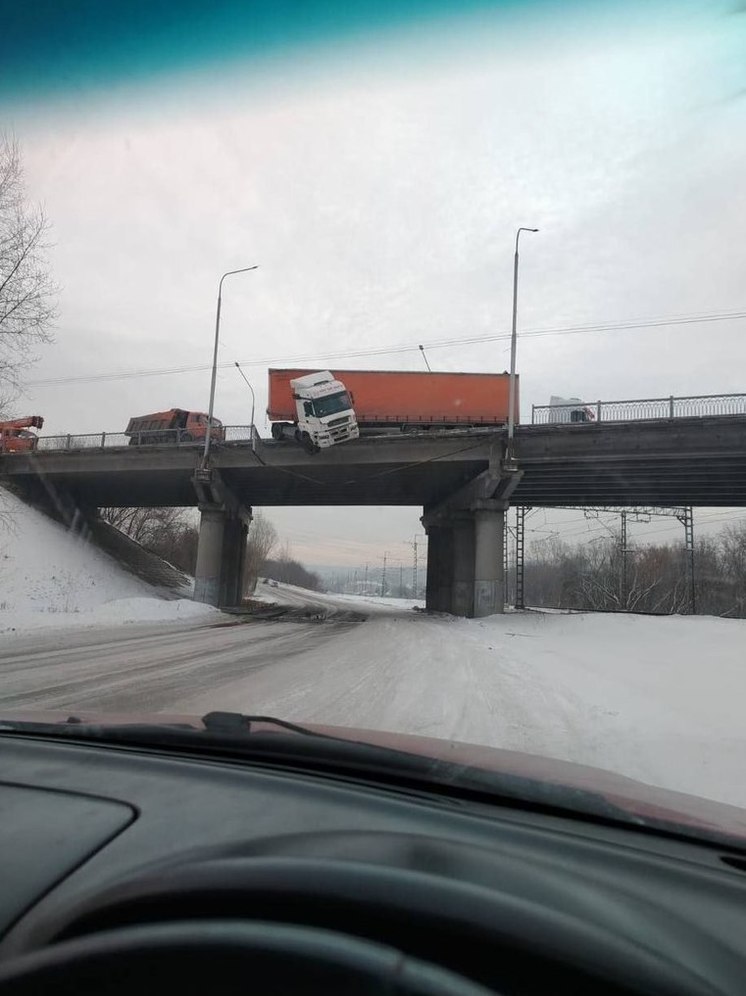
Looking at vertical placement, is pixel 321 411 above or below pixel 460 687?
above

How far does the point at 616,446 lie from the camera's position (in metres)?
24.6

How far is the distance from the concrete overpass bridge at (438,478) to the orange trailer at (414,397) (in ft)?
5.11

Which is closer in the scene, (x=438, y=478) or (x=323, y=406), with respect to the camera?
(x=323, y=406)

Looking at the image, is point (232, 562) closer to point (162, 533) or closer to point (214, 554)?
point (214, 554)

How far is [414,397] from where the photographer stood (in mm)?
29156

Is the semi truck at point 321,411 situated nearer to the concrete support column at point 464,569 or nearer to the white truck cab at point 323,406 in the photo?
the white truck cab at point 323,406

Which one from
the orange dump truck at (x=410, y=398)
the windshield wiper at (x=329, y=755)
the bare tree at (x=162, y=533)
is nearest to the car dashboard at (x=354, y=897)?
the windshield wiper at (x=329, y=755)

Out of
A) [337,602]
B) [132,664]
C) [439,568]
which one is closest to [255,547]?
[337,602]

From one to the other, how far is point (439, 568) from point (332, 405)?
45.8 feet

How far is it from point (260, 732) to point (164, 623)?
64.6 feet

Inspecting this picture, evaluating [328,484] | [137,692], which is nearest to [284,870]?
[137,692]

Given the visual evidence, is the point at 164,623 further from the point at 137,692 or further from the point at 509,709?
the point at 509,709

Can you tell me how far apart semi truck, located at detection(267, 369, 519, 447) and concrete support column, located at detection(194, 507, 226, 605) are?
19.1 feet

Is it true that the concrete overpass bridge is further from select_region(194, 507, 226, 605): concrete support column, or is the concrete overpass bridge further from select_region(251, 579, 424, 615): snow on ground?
select_region(251, 579, 424, 615): snow on ground
